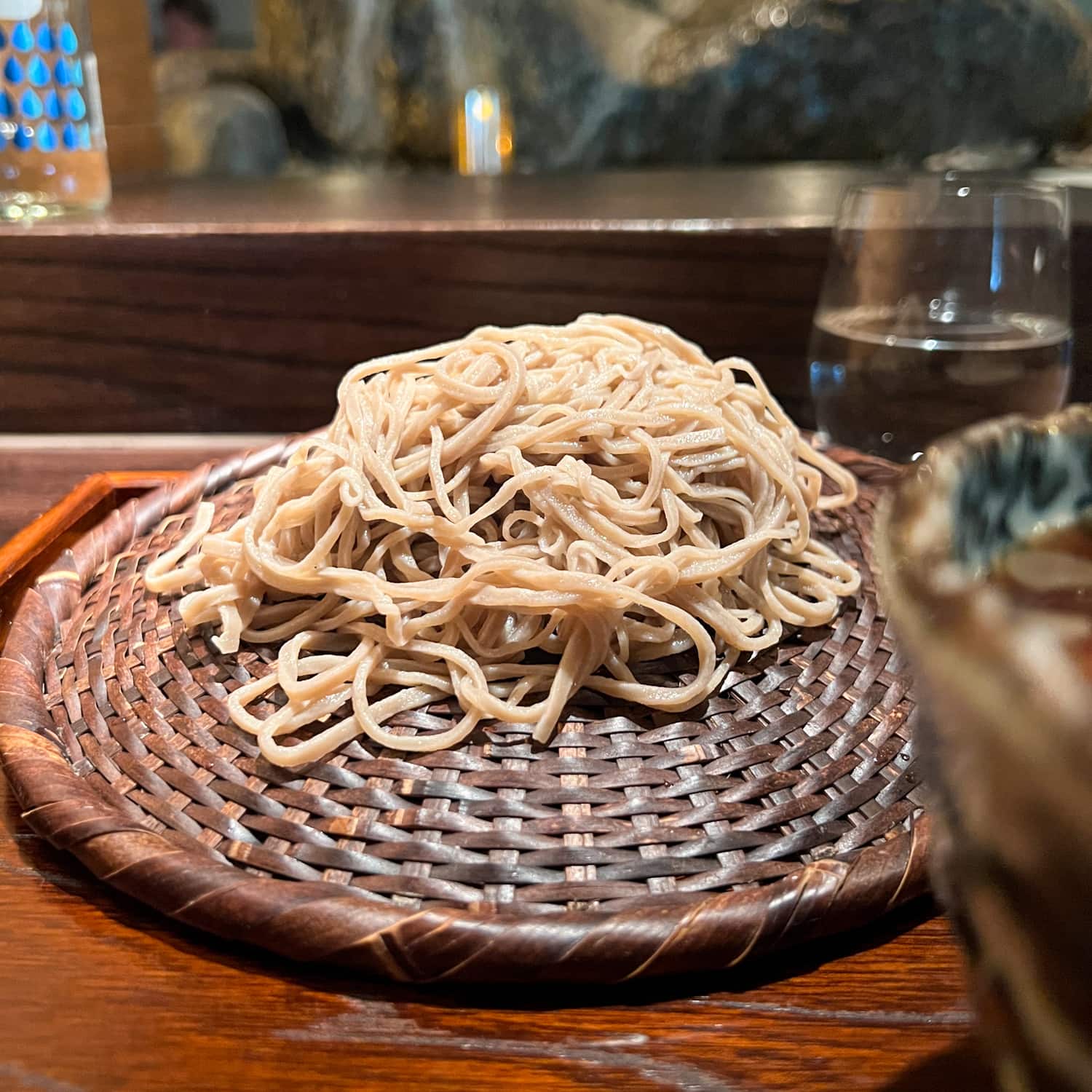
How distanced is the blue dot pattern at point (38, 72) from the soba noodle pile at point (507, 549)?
826 millimetres

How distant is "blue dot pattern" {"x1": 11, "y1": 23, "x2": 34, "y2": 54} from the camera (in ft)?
4.18

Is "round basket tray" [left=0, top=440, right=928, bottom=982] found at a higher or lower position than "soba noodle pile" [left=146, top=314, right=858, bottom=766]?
lower

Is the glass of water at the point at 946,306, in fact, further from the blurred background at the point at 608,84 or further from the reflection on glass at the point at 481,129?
the reflection on glass at the point at 481,129

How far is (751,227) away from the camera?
1.22 m

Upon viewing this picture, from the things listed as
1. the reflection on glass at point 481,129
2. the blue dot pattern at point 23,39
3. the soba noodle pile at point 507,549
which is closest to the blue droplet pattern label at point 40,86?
the blue dot pattern at point 23,39

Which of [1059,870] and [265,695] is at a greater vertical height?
[1059,870]

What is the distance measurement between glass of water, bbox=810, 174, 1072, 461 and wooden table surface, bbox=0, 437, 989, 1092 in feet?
1.79

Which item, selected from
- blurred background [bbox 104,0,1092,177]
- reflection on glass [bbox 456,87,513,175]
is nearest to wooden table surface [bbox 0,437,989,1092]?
blurred background [bbox 104,0,1092,177]

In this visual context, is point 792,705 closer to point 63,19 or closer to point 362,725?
point 362,725

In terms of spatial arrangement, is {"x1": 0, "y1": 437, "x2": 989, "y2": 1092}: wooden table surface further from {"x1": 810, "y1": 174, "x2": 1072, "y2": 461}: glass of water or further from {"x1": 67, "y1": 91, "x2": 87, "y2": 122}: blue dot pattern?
{"x1": 67, "y1": 91, "x2": 87, "y2": 122}: blue dot pattern

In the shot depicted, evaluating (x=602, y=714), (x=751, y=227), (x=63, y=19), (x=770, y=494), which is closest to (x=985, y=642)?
(x=602, y=714)

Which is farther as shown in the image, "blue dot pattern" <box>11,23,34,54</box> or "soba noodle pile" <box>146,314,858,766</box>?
"blue dot pattern" <box>11,23,34,54</box>

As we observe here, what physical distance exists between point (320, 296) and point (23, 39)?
481 mm

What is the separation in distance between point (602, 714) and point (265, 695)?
0.20 m
